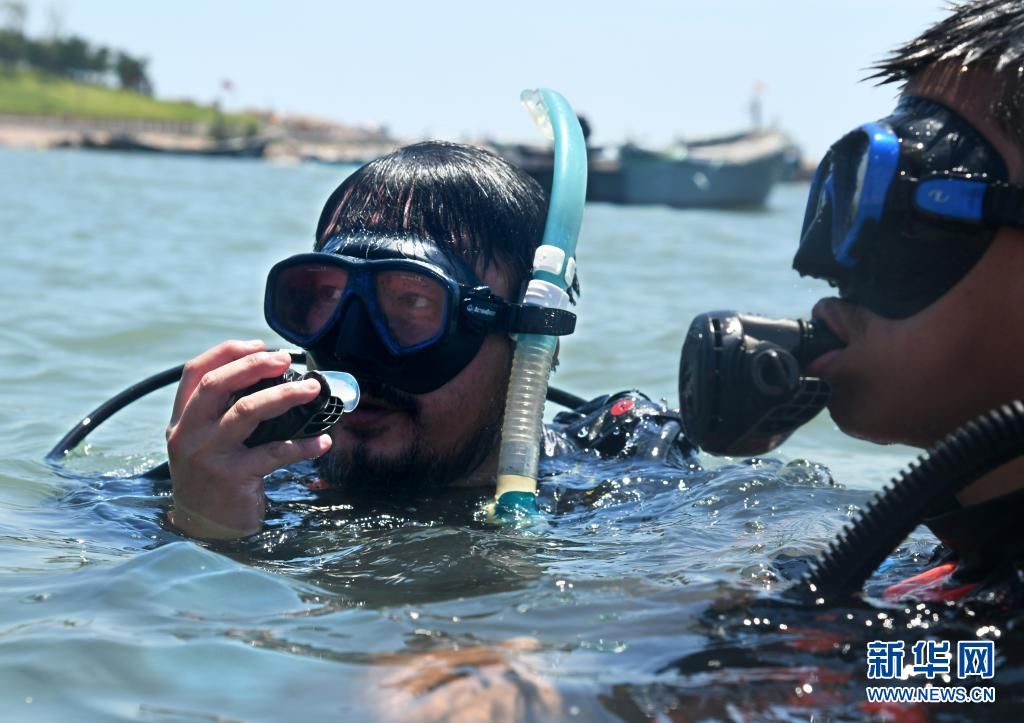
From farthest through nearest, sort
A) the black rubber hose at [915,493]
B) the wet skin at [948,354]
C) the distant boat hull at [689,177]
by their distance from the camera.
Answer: the distant boat hull at [689,177], the wet skin at [948,354], the black rubber hose at [915,493]

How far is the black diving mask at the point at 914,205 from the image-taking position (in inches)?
64.4

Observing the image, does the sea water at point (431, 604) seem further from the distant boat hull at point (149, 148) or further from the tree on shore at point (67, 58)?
the tree on shore at point (67, 58)

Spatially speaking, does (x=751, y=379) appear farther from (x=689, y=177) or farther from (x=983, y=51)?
(x=689, y=177)

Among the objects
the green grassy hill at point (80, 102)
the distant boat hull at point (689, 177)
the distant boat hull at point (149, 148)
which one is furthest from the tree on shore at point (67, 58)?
the distant boat hull at point (689, 177)

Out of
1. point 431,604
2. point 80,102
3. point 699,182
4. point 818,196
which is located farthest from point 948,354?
point 80,102

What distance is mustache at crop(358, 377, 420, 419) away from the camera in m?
2.62

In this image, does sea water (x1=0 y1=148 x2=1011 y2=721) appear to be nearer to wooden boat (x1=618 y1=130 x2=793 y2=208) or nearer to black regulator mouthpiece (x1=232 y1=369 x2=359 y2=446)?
black regulator mouthpiece (x1=232 y1=369 x2=359 y2=446)

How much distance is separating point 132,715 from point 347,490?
116 centimetres

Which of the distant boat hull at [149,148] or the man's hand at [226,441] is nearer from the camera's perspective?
the man's hand at [226,441]

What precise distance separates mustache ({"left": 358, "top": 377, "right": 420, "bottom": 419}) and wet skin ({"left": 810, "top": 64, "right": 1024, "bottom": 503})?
1077 millimetres

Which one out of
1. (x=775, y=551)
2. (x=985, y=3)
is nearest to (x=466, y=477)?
(x=775, y=551)

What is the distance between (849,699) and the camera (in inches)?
59.8

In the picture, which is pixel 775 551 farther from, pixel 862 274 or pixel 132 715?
pixel 132 715

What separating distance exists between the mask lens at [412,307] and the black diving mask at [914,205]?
40.7 inches
